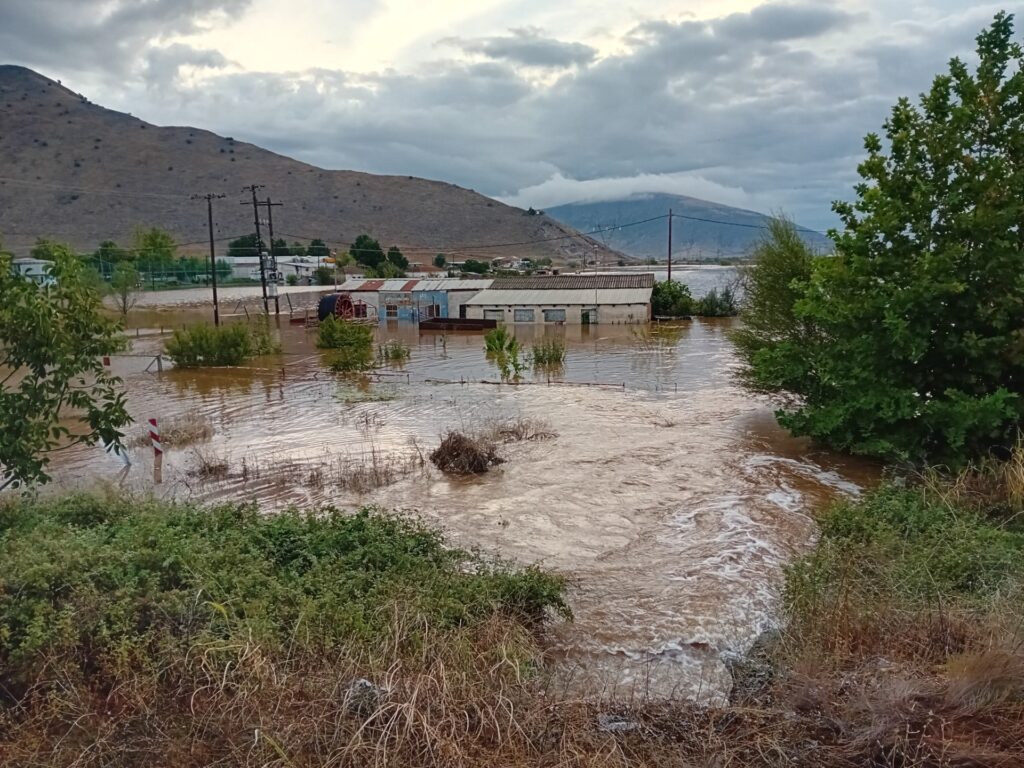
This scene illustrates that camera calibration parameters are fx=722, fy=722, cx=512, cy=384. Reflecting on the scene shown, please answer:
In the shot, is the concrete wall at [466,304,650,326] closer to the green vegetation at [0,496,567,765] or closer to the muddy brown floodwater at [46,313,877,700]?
the muddy brown floodwater at [46,313,877,700]

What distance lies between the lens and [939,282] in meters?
12.2

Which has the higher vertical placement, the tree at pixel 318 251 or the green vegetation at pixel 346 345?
the tree at pixel 318 251

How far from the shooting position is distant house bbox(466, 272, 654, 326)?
165 ft

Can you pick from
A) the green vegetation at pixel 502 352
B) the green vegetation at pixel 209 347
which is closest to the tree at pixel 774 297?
the green vegetation at pixel 502 352

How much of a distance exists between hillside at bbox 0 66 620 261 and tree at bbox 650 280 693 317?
190 feet

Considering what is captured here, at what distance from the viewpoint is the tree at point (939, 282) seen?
12.1 meters

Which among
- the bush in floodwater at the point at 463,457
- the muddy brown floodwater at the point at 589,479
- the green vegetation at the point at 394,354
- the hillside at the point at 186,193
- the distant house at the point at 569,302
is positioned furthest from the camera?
the hillside at the point at 186,193

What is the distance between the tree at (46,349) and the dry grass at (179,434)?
29.5 feet

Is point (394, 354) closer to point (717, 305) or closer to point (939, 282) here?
point (939, 282)

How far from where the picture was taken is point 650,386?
25.5 m

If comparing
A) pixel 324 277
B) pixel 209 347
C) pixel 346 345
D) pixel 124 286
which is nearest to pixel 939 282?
pixel 346 345

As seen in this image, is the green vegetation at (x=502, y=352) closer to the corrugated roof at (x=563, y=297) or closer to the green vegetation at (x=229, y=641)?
the corrugated roof at (x=563, y=297)

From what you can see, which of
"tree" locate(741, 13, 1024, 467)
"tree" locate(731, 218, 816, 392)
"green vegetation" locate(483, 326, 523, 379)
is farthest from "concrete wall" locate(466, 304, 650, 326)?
"tree" locate(741, 13, 1024, 467)

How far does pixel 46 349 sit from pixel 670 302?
49.2m
